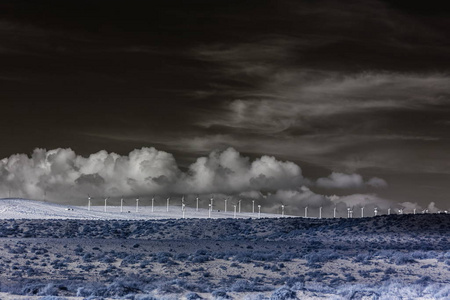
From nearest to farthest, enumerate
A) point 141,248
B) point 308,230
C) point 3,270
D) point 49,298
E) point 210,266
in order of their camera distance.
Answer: point 49,298 < point 3,270 < point 210,266 < point 141,248 < point 308,230

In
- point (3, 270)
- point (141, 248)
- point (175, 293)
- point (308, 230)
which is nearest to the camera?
point (175, 293)

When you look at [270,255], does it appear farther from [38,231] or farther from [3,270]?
[38,231]

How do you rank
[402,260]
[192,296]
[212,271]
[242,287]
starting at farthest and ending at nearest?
[402,260] → [212,271] → [242,287] → [192,296]

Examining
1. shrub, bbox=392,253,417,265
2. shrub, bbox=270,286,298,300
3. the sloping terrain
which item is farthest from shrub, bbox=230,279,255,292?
shrub, bbox=392,253,417,265

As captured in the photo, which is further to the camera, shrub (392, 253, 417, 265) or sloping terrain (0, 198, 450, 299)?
shrub (392, 253, 417, 265)

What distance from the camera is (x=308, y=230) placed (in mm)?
112188

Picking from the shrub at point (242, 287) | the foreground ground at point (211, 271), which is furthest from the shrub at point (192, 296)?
the shrub at point (242, 287)

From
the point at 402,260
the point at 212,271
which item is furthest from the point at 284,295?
the point at 402,260

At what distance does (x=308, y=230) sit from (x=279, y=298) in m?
77.3

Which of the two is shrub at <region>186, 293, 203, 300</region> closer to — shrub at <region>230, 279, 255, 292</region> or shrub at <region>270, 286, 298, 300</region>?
shrub at <region>230, 279, 255, 292</region>

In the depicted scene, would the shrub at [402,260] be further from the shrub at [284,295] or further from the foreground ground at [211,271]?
the shrub at [284,295]

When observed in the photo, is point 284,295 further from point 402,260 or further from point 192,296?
point 402,260

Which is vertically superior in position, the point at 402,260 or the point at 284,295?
the point at 402,260

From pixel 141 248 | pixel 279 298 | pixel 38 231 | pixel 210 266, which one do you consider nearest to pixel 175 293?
pixel 279 298
